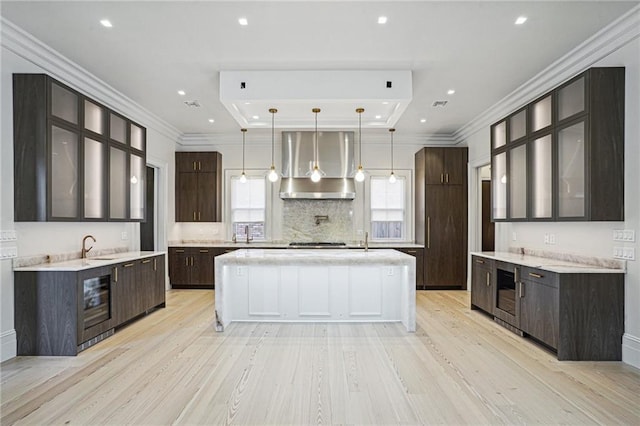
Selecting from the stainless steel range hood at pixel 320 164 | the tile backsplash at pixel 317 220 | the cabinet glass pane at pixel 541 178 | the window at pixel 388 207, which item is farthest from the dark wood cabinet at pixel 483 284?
the tile backsplash at pixel 317 220

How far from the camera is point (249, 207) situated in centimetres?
789

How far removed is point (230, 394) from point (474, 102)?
16.6ft

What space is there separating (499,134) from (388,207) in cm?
306

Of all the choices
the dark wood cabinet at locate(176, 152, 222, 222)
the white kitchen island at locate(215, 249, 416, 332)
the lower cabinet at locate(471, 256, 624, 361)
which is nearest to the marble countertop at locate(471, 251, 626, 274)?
the lower cabinet at locate(471, 256, 624, 361)

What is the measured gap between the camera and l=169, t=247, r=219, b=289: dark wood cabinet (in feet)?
23.4

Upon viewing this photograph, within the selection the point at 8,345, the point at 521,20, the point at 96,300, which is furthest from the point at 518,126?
the point at 8,345

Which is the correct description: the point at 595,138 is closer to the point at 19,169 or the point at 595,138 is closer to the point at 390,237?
the point at 390,237

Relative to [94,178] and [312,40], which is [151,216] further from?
[312,40]

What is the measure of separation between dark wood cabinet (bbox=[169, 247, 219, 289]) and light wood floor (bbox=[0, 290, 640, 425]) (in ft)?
8.73

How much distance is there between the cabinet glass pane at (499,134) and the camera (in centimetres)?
503

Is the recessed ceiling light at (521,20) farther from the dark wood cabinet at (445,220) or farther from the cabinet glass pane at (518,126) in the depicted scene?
the dark wood cabinet at (445,220)

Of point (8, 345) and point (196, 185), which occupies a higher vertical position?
point (196, 185)

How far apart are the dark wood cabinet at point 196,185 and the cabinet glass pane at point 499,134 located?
4.95 meters

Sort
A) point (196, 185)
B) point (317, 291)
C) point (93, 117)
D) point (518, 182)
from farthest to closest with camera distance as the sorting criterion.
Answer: point (196, 185)
point (317, 291)
point (518, 182)
point (93, 117)
